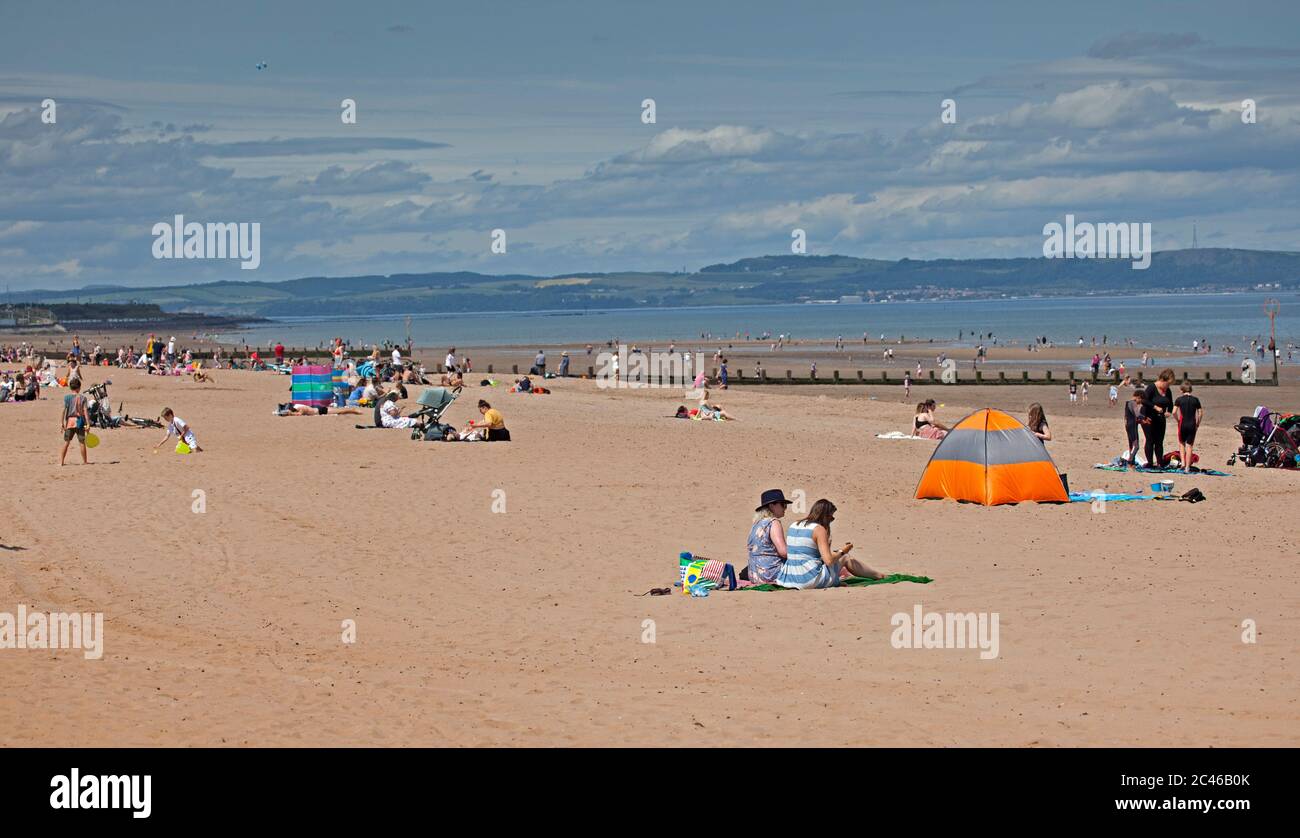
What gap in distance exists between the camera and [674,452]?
2380 centimetres

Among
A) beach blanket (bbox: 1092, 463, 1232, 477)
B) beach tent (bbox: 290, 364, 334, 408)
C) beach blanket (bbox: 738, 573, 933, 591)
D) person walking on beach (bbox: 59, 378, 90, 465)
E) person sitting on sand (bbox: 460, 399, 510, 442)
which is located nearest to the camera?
beach blanket (bbox: 738, 573, 933, 591)

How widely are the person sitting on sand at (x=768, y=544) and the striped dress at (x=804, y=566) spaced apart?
70 mm

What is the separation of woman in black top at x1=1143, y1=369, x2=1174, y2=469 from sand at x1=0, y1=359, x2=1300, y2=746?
4.17 feet

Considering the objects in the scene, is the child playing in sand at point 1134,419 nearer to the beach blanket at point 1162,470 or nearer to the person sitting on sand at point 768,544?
the beach blanket at point 1162,470

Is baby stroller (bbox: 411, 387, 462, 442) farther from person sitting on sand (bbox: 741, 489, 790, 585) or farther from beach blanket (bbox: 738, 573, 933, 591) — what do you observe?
beach blanket (bbox: 738, 573, 933, 591)

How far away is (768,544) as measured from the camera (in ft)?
41.2

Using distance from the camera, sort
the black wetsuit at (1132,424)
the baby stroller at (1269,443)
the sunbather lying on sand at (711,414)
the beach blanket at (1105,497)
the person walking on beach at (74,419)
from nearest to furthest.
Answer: the beach blanket at (1105,497) < the person walking on beach at (74,419) < the black wetsuit at (1132,424) < the baby stroller at (1269,443) < the sunbather lying on sand at (711,414)

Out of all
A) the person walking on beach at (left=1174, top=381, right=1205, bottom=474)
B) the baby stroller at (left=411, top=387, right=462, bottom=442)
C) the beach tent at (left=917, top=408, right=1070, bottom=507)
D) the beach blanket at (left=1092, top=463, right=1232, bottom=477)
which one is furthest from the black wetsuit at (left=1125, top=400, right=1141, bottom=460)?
the baby stroller at (left=411, top=387, right=462, bottom=442)

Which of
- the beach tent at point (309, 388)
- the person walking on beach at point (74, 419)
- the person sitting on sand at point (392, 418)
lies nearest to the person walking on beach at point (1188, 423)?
the person sitting on sand at point (392, 418)

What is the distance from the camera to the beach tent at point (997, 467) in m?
17.5

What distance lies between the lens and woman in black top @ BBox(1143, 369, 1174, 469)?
20998 mm
